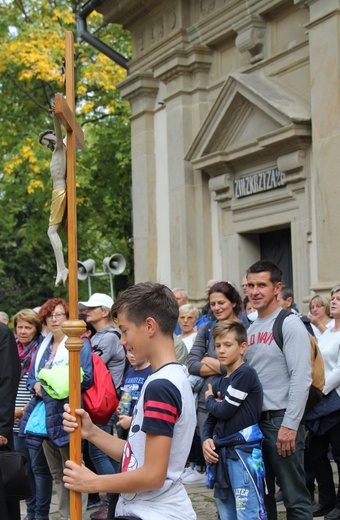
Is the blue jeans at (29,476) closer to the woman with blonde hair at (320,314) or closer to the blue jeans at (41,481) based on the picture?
the blue jeans at (41,481)

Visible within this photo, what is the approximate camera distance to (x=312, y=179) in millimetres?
10992

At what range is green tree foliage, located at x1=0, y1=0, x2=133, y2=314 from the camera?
19562mm

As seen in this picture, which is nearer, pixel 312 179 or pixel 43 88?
pixel 312 179

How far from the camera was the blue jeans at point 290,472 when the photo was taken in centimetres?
559

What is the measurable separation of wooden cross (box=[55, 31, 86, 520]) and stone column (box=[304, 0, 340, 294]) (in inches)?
268

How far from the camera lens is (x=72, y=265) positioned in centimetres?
354

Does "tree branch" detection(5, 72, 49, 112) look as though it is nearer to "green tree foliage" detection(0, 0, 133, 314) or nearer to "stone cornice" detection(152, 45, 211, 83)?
"green tree foliage" detection(0, 0, 133, 314)

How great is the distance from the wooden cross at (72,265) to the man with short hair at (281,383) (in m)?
2.26

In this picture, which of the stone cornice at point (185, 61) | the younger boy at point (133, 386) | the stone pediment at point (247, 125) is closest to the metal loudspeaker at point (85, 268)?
the stone cornice at point (185, 61)

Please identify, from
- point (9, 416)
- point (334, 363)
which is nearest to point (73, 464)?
point (9, 416)

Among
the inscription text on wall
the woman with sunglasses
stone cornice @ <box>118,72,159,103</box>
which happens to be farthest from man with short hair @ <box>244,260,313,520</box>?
stone cornice @ <box>118,72,159,103</box>

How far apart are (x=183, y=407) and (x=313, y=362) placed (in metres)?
2.85

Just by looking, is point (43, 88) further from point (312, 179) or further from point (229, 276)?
point (312, 179)

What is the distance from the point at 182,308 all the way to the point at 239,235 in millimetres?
4140
